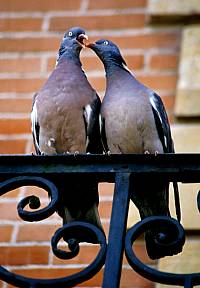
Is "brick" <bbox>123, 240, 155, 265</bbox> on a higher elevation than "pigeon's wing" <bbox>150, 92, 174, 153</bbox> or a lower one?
lower

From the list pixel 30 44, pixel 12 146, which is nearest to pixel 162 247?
pixel 12 146

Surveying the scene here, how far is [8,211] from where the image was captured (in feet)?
10.4

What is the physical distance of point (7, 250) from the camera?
3.06m

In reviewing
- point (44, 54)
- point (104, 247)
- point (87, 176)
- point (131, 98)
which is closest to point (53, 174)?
point (87, 176)

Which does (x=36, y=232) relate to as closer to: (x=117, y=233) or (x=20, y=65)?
(x=20, y=65)

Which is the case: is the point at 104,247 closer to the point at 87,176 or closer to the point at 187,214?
the point at 87,176

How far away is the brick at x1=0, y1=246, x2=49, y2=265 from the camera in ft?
9.91

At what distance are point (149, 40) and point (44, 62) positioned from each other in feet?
1.27

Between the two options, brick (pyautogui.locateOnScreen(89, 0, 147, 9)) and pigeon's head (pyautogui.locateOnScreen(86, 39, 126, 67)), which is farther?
brick (pyautogui.locateOnScreen(89, 0, 147, 9))

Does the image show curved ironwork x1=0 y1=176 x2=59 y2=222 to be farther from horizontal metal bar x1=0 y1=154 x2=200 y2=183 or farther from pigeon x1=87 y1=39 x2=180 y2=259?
pigeon x1=87 y1=39 x2=180 y2=259

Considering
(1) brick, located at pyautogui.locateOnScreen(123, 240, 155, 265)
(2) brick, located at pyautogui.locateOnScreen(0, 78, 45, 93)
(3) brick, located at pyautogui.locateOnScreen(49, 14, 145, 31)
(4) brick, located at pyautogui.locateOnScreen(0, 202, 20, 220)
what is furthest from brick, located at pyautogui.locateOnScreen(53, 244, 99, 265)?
(3) brick, located at pyautogui.locateOnScreen(49, 14, 145, 31)

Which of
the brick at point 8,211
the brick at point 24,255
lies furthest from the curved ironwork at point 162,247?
the brick at point 8,211

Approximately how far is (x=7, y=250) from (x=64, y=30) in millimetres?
952

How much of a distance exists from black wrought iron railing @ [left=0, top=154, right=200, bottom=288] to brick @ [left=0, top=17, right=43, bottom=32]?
1554mm
